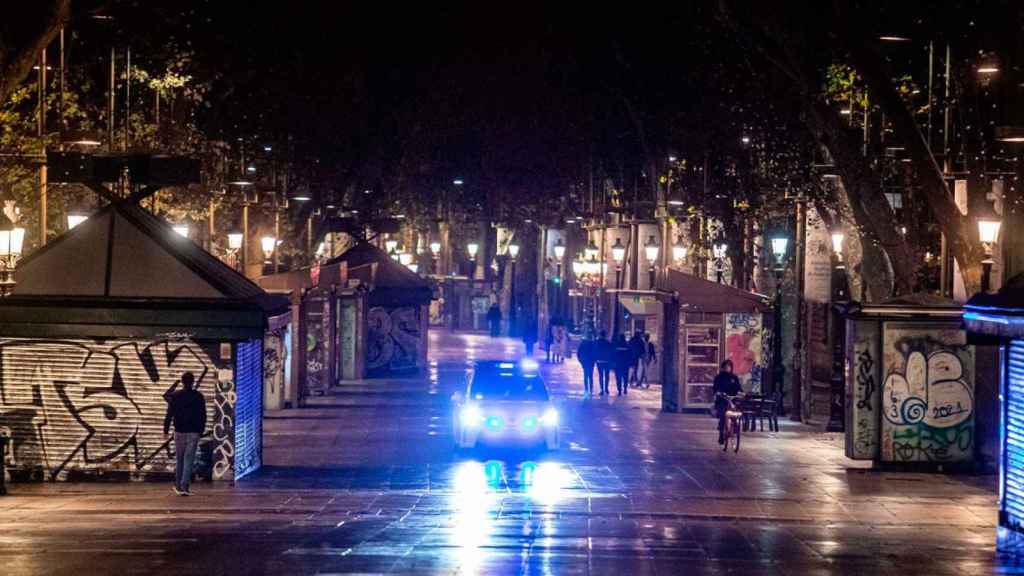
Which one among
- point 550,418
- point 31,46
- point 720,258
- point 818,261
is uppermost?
point 31,46

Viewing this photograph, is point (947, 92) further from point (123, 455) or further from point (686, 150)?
point (686, 150)

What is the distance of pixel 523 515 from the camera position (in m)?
20.5

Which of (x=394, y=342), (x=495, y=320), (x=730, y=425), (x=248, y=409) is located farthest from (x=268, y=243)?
(x=495, y=320)

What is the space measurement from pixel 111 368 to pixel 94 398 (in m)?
0.49

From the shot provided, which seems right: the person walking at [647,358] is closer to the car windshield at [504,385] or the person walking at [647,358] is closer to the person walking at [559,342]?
the person walking at [559,342]

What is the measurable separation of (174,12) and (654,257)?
2011cm

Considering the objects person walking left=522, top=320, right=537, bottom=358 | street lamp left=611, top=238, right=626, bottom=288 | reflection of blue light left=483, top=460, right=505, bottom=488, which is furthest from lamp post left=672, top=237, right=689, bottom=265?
reflection of blue light left=483, top=460, right=505, bottom=488

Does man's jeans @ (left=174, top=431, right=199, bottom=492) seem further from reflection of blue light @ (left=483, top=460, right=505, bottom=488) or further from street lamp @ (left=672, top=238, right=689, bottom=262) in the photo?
street lamp @ (left=672, top=238, right=689, bottom=262)

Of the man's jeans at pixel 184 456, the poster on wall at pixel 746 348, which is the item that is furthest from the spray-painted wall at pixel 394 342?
the man's jeans at pixel 184 456

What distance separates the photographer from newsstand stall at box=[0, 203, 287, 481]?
23844 millimetres

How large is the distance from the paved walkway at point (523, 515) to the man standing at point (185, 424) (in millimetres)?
383

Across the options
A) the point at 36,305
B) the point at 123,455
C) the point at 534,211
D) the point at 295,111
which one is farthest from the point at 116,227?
the point at 534,211

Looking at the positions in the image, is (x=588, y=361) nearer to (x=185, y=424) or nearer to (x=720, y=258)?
(x=720, y=258)

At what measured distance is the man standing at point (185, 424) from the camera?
74.2ft
